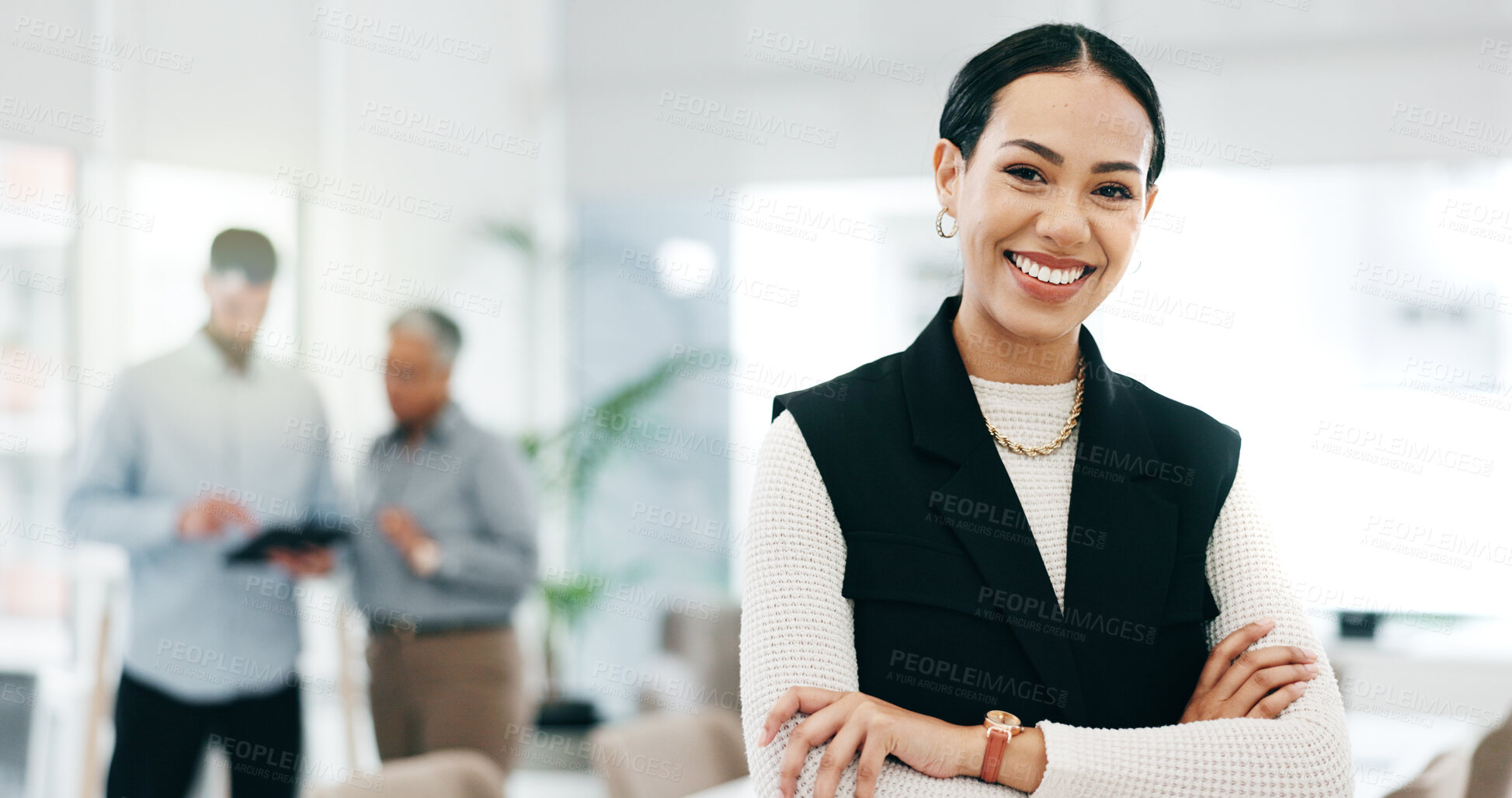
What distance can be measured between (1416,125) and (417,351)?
129 inches

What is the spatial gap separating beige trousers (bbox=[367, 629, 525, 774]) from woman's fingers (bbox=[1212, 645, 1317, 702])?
241 cm

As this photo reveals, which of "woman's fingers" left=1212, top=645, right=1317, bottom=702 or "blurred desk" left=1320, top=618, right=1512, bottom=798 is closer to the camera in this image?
"woman's fingers" left=1212, top=645, right=1317, bottom=702

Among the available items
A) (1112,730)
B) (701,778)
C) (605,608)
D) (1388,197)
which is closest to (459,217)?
(605,608)

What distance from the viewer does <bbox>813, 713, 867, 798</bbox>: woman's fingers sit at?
41.0 inches

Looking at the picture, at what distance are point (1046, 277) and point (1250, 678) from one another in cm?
50

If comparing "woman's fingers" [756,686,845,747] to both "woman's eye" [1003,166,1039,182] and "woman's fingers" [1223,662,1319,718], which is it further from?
"woman's eye" [1003,166,1039,182]

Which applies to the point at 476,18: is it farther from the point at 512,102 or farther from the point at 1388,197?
the point at 1388,197

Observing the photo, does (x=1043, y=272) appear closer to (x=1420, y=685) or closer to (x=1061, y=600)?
(x=1061, y=600)

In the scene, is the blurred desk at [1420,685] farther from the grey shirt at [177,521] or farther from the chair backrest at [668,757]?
the grey shirt at [177,521]

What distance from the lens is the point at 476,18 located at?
4.18 metres

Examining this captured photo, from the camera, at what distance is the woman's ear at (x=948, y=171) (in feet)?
4.23

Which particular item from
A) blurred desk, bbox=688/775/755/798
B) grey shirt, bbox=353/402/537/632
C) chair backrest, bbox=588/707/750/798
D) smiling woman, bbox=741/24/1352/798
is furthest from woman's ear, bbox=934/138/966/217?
grey shirt, bbox=353/402/537/632

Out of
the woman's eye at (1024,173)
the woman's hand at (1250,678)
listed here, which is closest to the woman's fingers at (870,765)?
the woman's hand at (1250,678)

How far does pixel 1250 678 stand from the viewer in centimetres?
118
